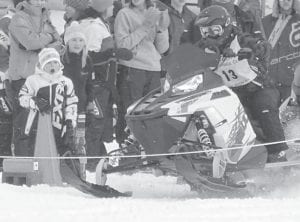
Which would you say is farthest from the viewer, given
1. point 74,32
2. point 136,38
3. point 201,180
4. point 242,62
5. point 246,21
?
point 136,38

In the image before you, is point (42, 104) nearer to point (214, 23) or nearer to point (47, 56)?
point (47, 56)

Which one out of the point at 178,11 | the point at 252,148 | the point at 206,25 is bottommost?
the point at 252,148

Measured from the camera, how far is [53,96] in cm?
776

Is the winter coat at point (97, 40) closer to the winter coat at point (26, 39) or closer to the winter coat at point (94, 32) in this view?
the winter coat at point (94, 32)

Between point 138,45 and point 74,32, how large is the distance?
0.80 metres

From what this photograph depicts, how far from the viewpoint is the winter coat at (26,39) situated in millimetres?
8398

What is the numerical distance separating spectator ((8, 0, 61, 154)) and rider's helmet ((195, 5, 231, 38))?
226cm

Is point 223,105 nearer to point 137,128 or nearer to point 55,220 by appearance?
point 137,128

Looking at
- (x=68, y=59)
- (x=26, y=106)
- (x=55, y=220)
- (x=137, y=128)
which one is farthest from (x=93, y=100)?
(x=55, y=220)

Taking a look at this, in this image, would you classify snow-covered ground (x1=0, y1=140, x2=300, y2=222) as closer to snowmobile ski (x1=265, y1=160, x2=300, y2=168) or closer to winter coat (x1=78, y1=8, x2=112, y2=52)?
snowmobile ski (x1=265, y1=160, x2=300, y2=168)

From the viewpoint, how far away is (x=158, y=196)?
673cm

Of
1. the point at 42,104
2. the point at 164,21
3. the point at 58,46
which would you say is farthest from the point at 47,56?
the point at 164,21

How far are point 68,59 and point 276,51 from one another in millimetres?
2784

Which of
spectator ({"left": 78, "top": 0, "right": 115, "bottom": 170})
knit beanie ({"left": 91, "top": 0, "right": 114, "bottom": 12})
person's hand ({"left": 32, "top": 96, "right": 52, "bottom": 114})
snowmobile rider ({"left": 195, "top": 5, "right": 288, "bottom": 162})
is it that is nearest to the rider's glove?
snowmobile rider ({"left": 195, "top": 5, "right": 288, "bottom": 162})
